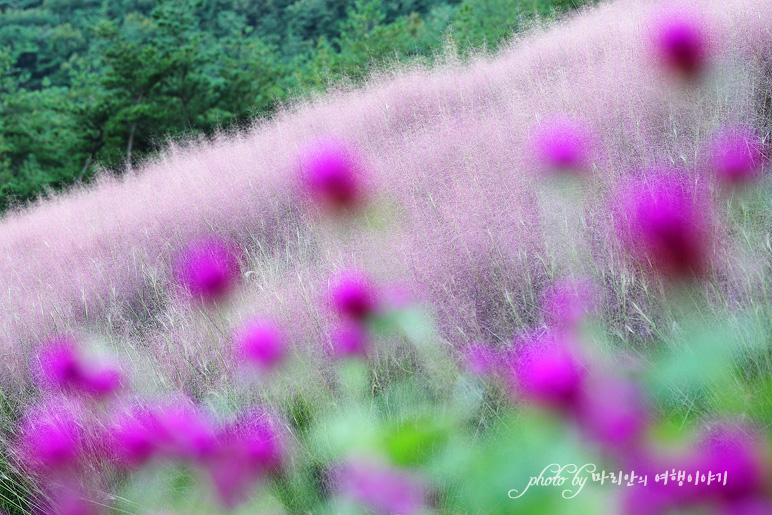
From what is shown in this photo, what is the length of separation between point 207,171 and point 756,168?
3.65 metres

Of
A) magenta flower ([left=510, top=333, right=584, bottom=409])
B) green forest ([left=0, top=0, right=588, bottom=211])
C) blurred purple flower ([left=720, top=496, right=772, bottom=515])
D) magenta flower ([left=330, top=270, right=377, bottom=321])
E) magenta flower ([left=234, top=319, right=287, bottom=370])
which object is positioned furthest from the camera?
green forest ([left=0, top=0, right=588, bottom=211])

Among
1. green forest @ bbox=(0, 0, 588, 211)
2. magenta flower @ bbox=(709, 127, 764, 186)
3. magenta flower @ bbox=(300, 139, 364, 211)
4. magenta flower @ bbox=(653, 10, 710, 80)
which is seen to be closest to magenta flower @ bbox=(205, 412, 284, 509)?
magenta flower @ bbox=(300, 139, 364, 211)

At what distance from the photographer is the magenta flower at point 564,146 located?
1506 mm

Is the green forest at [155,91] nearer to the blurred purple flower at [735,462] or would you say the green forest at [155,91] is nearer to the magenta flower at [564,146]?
the magenta flower at [564,146]

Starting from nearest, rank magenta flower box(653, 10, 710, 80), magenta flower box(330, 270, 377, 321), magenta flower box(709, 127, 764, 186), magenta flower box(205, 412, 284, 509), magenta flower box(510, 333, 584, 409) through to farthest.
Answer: magenta flower box(510, 333, 584, 409) → magenta flower box(205, 412, 284, 509) → magenta flower box(330, 270, 377, 321) → magenta flower box(709, 127, 764, 186) → magenta flower box(653, 10, 710, 80)

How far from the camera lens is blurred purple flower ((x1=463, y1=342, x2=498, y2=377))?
125cm

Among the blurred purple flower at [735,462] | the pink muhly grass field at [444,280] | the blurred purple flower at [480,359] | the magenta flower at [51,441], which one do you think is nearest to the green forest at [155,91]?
the pink muhly grass field at [444,280]

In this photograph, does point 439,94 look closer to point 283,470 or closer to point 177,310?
point 177,310

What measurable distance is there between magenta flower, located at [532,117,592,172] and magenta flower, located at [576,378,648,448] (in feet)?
2.90

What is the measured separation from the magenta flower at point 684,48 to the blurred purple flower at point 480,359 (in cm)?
131

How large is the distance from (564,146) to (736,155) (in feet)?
1.30

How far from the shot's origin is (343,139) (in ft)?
10.9

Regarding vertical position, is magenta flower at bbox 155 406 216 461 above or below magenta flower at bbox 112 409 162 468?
above

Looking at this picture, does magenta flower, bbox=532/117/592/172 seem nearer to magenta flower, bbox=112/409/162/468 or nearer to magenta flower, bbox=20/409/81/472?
magenta flower, bbox=112/409/162/468
